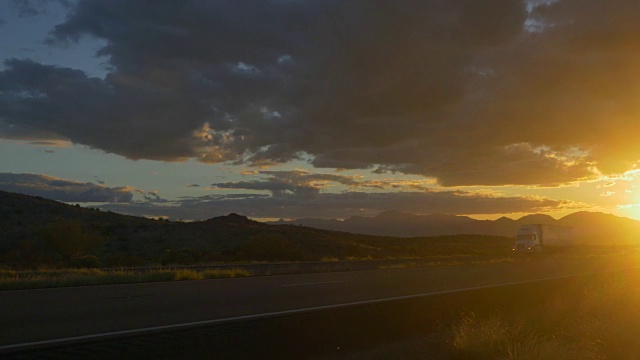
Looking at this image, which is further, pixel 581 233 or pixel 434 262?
pixel 581 233

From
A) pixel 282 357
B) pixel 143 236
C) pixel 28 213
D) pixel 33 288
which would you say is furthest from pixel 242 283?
pixel 28 213

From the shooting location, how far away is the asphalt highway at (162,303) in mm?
12453

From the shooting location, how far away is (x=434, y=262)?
4850cm

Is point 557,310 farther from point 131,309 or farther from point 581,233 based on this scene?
point 581,233

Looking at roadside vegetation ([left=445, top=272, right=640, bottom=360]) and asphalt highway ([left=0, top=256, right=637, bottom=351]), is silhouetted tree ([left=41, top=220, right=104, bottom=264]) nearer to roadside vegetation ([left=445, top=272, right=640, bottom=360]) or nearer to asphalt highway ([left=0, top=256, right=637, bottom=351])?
asphalt highway ([left=0, top=256, right=637, bottom=351])

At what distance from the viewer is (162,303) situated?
17.0 m

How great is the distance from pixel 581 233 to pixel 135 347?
102m

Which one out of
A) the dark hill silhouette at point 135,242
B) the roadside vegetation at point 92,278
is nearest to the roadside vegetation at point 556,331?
the roadside vegetation at point 92,278

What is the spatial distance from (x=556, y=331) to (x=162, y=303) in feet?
29.2

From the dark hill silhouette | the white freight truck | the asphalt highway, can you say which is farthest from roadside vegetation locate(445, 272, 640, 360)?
the white freight truck

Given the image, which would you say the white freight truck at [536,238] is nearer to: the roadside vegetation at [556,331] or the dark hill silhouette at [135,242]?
the dark hill silhouette at [135,242]

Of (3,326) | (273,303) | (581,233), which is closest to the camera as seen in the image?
(3,326)

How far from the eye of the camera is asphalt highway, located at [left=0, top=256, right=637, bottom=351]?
12.5 m

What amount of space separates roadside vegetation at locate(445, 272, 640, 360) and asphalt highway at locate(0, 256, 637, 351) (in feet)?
10.5
